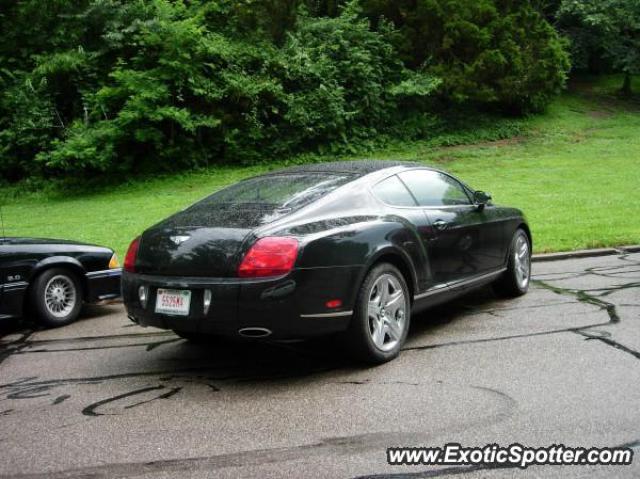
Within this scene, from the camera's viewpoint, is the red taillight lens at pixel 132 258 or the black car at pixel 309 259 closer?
the black car at pixel 309 259

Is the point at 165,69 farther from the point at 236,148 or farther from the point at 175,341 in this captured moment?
the point at 175,341

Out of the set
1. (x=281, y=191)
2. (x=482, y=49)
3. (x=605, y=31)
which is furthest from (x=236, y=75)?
(x=281, y=191)

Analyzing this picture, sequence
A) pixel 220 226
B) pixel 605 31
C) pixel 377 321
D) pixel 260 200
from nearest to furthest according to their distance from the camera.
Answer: pixel 220 226 < pixel 377 321 < pixel 260 200 < pixel 605 31

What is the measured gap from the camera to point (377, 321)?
4.96 meters

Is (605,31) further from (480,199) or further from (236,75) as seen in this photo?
(480,199)

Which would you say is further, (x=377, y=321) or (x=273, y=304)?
(x=377, y=321)

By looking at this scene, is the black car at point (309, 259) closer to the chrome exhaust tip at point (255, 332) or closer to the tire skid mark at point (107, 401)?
the chrome exhaust tip at point (255, 332)

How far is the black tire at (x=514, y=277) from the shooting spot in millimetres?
6980

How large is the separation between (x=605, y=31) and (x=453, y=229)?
1177 inches

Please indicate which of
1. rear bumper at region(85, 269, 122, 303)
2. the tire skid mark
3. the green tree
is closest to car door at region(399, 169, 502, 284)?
the tire skid mark

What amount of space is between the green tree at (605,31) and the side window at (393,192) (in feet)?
95.7

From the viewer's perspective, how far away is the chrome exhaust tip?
4.45 metres

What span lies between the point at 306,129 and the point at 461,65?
6782mm

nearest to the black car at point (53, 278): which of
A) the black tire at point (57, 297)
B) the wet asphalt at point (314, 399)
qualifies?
the black tire at point (57, 297)
